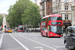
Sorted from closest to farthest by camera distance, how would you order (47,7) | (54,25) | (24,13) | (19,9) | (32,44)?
(32,44) < (54,25) < (47,7) < (24,13) < (19,9)

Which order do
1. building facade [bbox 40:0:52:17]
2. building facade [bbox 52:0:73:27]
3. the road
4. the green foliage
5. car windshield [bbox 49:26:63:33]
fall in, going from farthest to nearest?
the green foliage
building facade [bbox 40:0:52:17]
building facade [bbox 52:0:73:27]
car windshield [bbox 49:26:63:33]
the road

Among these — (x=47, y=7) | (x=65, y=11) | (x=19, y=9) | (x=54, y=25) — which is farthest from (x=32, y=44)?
(x=19, y=9)

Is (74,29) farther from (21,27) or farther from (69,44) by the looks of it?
(21,27)

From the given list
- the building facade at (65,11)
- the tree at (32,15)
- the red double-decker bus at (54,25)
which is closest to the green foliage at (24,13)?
the tree at (32,15)

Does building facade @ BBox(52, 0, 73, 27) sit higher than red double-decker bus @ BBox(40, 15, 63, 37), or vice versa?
building facade @ BBox(52, 0, 73, 27)

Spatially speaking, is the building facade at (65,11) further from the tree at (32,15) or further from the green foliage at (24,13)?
the green foliage at (24,13)

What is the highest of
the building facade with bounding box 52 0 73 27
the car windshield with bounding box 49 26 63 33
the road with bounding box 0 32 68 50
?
the building facade with bounding box 52 0 73 27

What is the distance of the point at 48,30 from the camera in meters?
36.3

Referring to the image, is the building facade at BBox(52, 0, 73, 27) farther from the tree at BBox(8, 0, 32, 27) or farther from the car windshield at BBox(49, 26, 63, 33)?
the tree at BBox(8, 0, 32, 27)

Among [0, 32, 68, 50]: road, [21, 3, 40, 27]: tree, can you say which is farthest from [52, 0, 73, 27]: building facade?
[0, 32, 68, 50]: road

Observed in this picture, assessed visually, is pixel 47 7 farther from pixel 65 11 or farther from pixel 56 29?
pixel 56 29

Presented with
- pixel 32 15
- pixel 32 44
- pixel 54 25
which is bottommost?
pixel 32 44

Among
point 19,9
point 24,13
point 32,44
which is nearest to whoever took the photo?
point 32,44

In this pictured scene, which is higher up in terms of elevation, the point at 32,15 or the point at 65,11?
the point at 32,15
